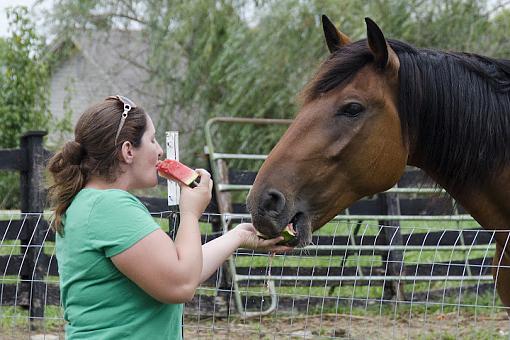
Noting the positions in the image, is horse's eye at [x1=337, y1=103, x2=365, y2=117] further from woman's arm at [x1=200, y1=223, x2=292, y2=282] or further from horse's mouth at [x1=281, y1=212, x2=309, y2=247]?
woman's arm at [x1=200, y1=223, x2=292, y2=282]

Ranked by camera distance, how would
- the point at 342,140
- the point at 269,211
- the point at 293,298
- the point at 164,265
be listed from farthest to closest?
the point at 293,298 < the point at 342,140 < the point at 269,211 < the point at 164,265

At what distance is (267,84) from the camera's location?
1245 cm

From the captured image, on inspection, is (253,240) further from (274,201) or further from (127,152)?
(127,152)

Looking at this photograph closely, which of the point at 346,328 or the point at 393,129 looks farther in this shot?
the point at 346,328

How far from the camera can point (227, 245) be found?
2.33m

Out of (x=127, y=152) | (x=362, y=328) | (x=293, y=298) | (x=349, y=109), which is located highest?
(x=349, y=109)

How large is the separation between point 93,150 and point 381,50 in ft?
4.05

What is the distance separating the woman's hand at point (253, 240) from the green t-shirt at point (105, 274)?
0.40 m

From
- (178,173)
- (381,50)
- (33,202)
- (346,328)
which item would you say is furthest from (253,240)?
(33,202)

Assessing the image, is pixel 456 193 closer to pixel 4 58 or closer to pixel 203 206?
pixel 203 206

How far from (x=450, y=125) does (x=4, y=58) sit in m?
10.2

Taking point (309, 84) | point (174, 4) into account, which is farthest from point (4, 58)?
point (309, 84)

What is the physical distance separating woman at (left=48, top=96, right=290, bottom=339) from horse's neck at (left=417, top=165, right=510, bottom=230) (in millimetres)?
1227

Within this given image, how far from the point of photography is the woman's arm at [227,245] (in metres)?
2.29
